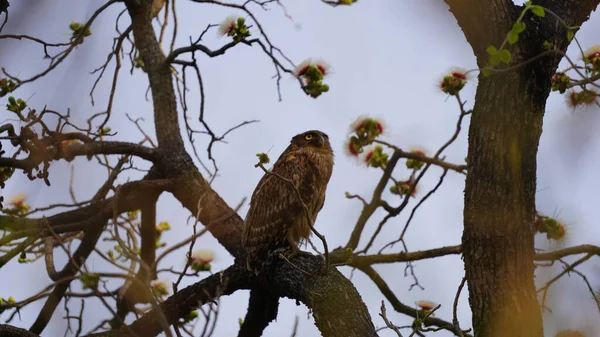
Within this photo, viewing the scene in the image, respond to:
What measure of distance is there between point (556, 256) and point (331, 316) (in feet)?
6.37

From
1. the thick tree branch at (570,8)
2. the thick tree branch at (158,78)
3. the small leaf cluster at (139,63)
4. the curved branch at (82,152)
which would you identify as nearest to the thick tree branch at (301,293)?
the curved branch at (82,152)

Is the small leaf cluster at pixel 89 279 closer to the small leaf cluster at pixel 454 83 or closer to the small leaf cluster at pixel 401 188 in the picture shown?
the small leaf cluster at pixel 454 83

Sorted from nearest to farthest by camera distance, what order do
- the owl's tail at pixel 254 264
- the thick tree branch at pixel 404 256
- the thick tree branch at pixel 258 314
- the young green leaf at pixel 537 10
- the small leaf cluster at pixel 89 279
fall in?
the small leaf cluster at pixel 89 279 < the young green leaf at pixel 537 10 < the owl's tail at pixel 254 264 < the thick tree branch at pixel 258 314 < the thick tree branch at pixel 404 256

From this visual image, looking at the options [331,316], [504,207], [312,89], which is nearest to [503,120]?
[504,207]

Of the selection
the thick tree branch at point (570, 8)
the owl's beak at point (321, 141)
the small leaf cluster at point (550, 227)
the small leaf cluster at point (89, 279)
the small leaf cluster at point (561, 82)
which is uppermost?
the owl's beak at point (321, 141)

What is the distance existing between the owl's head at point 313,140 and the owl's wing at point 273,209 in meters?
0.60

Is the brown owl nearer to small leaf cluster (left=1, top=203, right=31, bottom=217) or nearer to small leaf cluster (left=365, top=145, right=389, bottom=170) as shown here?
small leaf cluster (left=365, top=145, right=389, bottom=170)

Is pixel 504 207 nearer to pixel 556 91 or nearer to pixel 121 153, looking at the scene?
pixel 556 91

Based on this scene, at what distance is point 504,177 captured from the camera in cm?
406

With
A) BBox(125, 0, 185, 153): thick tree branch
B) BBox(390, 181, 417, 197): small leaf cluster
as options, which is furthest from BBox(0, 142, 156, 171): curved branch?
BBox(390, 181, 417, 197): small leaf cluster

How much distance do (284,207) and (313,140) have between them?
115cm

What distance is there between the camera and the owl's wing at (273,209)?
561 cm

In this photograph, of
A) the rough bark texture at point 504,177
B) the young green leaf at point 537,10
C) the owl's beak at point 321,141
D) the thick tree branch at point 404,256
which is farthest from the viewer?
the owl's beak at point 321,141

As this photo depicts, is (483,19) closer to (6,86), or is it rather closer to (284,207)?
(284,207)
